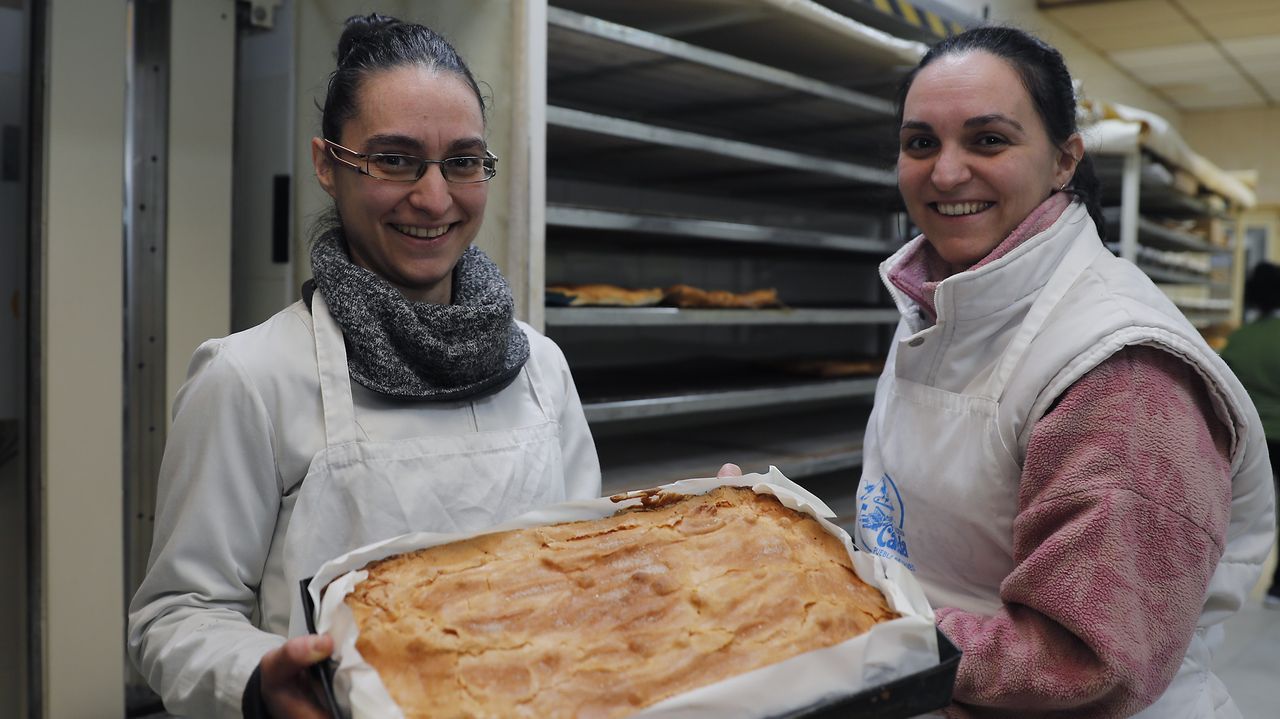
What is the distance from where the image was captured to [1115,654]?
2.94ft

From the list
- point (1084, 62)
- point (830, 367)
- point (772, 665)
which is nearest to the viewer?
point (772, 665)

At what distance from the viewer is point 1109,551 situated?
92 centimetres

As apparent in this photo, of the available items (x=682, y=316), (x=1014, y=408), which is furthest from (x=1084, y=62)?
(x=1014, y=408)

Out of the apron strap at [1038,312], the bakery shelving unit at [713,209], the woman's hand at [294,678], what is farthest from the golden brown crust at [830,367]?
the woman's hand at [294,678]

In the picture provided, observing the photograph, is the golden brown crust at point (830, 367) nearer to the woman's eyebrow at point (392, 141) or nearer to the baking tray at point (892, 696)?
the woman's eyebrow at point (392, 141)

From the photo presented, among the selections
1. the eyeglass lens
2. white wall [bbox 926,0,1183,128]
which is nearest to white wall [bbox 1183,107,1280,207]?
white wall [bbox 926,0,1183,128]

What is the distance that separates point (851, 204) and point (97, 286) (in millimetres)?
2739

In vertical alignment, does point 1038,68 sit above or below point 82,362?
above

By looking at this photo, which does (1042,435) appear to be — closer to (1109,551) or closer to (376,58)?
(1109,551)

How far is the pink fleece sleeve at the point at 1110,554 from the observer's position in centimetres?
91

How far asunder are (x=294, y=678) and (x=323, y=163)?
69 cm

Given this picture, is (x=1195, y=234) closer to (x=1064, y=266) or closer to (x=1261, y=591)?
(x=1261, y=591)

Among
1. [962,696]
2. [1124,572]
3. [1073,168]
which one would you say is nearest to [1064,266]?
[1073,168]

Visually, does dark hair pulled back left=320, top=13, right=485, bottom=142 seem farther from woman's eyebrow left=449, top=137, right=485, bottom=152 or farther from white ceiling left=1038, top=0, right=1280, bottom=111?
white ceiling left=1038, top=0, right=1280, bottom=111
